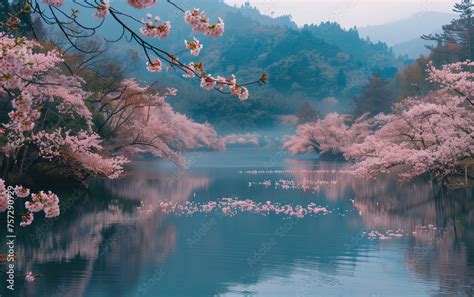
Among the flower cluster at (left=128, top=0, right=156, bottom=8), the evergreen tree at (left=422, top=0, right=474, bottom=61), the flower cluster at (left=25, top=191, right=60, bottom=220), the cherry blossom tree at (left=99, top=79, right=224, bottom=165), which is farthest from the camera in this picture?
the evergreen tree at (left=422, top=0, right=474, bottom=61)

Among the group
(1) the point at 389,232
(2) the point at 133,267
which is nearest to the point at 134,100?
(1) the point at 389,232

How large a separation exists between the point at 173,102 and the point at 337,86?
43483 millimetres

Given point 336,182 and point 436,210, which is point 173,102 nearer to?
point 336,182

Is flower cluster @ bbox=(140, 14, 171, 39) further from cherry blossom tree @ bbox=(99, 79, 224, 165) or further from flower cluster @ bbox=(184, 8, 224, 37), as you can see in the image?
cherry blossom tree @ bbox=(99, 79, 224, 165)

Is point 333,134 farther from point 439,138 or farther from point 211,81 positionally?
point 211,81

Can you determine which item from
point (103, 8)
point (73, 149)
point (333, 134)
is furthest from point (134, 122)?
point (103, 8)

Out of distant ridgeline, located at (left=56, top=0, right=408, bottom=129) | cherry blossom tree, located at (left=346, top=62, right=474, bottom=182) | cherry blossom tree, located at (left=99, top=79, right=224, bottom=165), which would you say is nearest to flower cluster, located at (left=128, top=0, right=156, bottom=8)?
cherry blossom tree, located at (left=346, top=62, right=474, bottom=182)

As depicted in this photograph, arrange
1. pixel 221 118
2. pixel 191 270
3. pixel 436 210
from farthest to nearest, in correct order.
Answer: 1. pixel 221 118
2. pixel 436 210
3. pixel 191 270

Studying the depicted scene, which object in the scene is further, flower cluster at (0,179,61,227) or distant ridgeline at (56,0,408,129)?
distant ridgeline at (56,0,408,129)

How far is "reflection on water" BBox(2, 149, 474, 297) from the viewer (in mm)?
12172

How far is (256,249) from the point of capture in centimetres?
1639

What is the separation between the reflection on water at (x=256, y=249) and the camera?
39.9ft

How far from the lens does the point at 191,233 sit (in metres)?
19.0

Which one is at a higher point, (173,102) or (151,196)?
(173,102)
